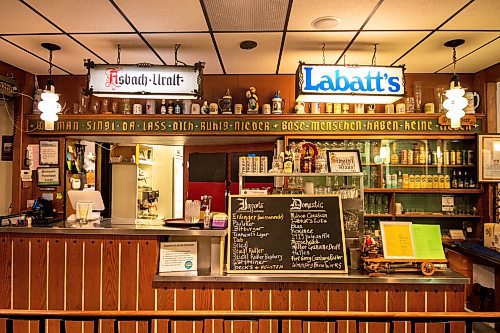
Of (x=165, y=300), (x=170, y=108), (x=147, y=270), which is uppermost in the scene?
(x=170, y=108)

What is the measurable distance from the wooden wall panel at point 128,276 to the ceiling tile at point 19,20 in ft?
7.66

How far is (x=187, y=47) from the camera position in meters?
4.79

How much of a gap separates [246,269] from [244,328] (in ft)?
1.75

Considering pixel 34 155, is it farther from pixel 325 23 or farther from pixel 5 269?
pixel 325 23

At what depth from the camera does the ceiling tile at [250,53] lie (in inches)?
174

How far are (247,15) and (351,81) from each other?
1423 mm

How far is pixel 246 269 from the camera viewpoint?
3645 millimetres

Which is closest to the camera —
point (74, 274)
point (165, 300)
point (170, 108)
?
point (165, 300)

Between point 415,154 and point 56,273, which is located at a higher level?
point 415,154

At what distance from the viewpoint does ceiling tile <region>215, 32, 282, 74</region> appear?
174 inches

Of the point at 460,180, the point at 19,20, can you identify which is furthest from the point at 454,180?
the point at 19,20

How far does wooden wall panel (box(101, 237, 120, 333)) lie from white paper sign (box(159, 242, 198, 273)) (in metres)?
0.48

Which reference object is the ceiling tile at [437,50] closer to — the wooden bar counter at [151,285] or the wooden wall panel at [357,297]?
the wooden bar counter at [151,285]

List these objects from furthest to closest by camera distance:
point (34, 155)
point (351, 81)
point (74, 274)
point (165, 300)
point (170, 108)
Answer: point (34, 155), point (170, 108), point (351, 81), point (74, 274), point (165, 300)
